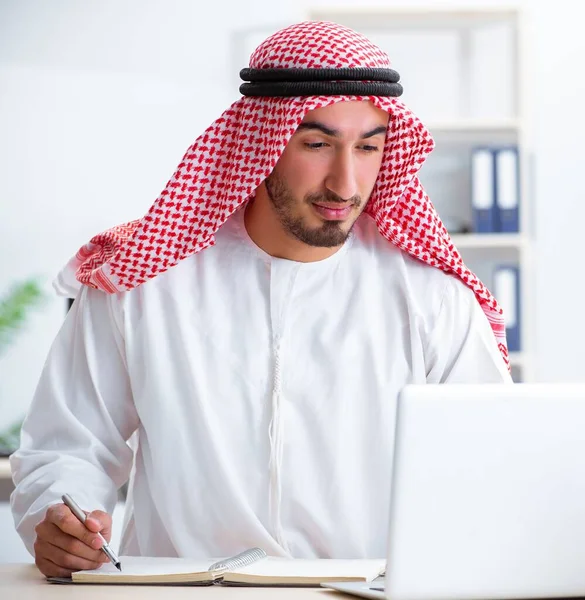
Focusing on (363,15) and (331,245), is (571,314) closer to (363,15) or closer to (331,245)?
(363,15)

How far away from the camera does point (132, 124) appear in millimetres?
4547

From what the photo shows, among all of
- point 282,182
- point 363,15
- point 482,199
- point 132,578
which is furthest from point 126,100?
point 132,578

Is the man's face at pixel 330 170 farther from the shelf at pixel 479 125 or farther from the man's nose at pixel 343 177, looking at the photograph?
the shelf at pixel 479 125

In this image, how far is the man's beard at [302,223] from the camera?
1.91m

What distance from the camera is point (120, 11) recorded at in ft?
14.9

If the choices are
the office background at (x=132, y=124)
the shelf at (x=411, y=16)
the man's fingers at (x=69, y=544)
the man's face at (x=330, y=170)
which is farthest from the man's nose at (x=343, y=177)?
the office background at (x=132, y=124)

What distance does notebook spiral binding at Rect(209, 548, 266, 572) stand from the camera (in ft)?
4.74

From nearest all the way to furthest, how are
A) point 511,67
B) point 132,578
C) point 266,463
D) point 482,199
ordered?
point 132,578 → point 266,463 → point 482,199 → point 511,67

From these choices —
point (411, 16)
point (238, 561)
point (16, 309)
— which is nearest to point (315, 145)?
point (238, 561)

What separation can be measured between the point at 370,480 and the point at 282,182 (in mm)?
558

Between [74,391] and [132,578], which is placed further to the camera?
[74,391]

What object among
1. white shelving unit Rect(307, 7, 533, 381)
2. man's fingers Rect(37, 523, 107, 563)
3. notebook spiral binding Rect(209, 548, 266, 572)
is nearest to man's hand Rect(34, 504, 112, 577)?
man's fingers Rect(37, 523, 107, 563)

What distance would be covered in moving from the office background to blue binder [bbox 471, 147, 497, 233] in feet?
1.60

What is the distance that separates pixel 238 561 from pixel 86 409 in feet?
1.75
